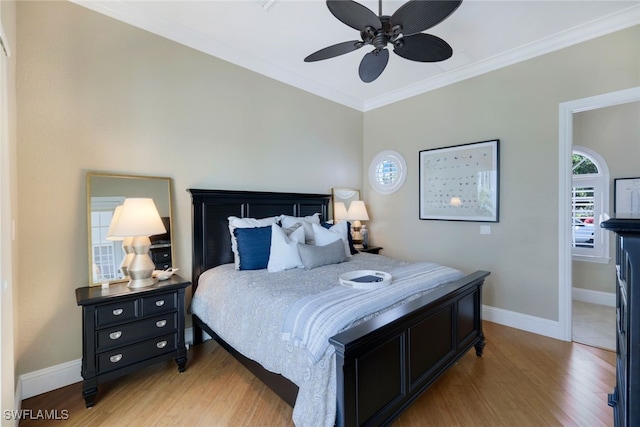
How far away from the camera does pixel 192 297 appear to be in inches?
114

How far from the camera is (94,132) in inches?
93.7

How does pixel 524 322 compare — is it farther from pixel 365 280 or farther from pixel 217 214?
pixel 217 214

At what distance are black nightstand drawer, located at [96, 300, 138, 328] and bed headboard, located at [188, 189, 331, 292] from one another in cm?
71

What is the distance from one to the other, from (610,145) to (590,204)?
842 millimetres

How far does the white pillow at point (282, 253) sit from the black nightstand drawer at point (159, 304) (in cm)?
82

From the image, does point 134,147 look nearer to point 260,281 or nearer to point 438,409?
point 260,281

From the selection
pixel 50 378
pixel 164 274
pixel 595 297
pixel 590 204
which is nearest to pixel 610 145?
pixel 590 204

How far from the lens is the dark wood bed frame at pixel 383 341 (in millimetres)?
1422

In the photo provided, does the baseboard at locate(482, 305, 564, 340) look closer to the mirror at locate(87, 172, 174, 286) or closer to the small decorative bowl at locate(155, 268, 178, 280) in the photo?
the small decorative bowl at locate(155, 268, 178, 280)

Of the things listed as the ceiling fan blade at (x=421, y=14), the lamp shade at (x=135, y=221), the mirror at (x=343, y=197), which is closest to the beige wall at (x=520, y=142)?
the mirror at (x=343, y=197)

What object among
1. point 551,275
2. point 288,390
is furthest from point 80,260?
point 551,275

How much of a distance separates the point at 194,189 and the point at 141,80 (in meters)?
1.08

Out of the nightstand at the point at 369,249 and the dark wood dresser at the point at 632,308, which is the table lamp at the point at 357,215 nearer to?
the nightstand at the point at 369,249

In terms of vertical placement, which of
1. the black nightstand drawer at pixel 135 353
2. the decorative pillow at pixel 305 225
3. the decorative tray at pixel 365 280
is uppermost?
the decorative pillow at pixel 305 225
